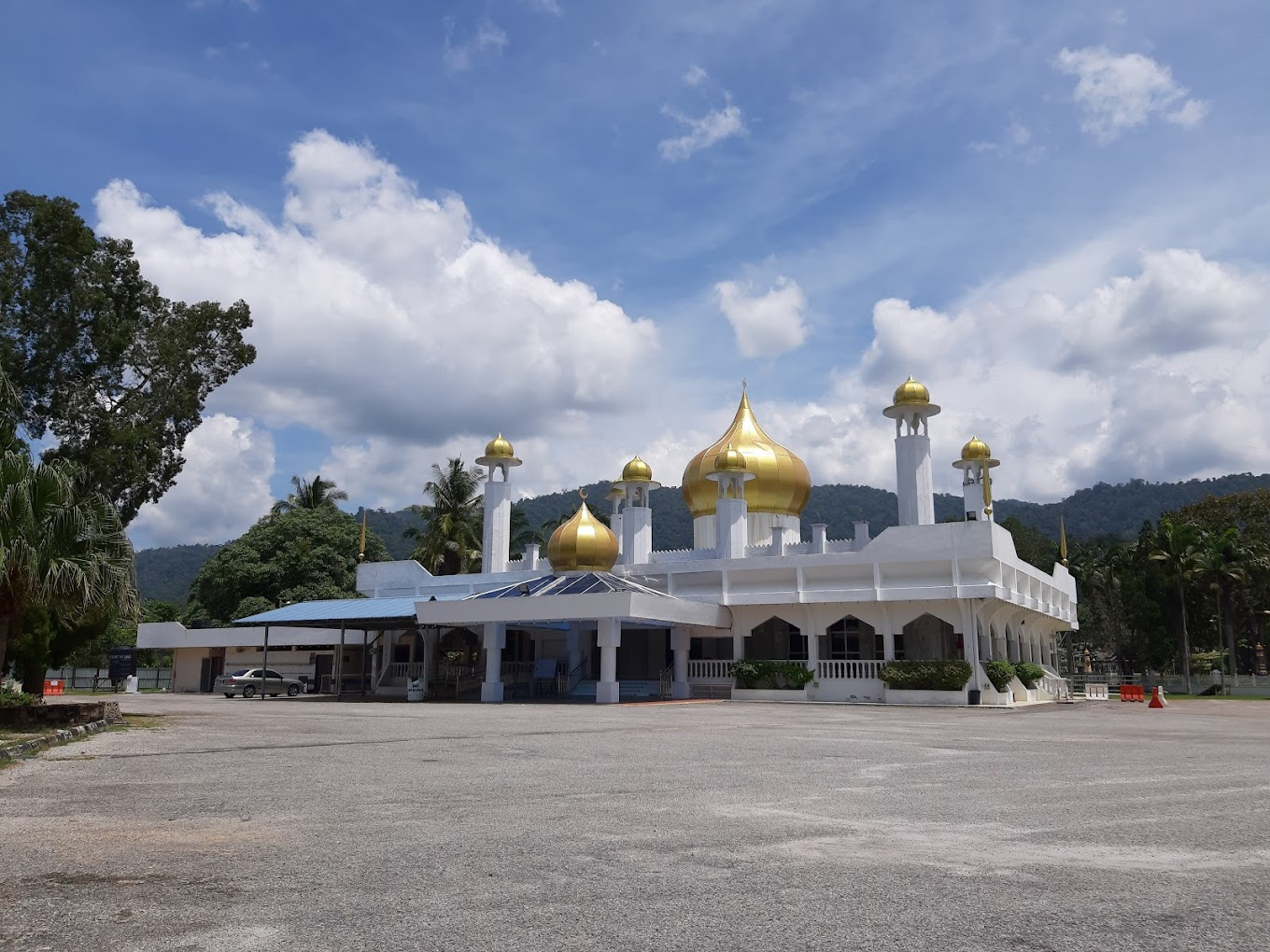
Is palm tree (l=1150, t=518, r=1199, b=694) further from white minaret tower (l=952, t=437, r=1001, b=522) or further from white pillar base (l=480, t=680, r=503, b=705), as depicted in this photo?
white pillar base (l=480, t=680, r=503, b=705)

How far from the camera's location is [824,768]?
1173 centimetres

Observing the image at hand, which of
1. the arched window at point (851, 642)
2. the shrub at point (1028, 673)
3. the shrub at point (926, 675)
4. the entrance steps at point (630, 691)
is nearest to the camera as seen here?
the shrub at point (926, 675)

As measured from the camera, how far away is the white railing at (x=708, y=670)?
117 feet

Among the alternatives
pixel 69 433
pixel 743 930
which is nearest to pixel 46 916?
pixel 743 930

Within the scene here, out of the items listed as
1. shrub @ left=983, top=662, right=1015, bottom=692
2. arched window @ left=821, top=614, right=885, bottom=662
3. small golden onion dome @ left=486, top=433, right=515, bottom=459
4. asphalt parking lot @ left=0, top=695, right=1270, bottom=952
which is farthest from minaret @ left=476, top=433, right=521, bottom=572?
asphalt parking lot @ left=0, top=695, right=1270, bottom=952

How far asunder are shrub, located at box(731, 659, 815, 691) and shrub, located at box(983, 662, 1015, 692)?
18.2 ft

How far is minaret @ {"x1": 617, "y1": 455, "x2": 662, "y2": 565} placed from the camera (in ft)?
132

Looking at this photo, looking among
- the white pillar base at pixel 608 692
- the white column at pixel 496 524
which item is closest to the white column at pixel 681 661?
the white pillar base at pixel 608 692

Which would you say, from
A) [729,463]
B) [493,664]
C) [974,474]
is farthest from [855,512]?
[493,664]

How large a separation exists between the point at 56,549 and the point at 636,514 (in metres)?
26.5

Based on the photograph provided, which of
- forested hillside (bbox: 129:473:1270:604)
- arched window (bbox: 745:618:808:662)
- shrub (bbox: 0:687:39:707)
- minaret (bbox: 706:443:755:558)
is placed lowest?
shrub (bbox: 0:687:39:707)

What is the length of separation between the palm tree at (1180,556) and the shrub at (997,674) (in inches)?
1008

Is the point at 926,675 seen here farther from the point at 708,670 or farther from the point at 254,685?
the point at 254,685

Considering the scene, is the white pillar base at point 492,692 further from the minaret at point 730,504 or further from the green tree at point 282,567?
the green tree at point 282,567
